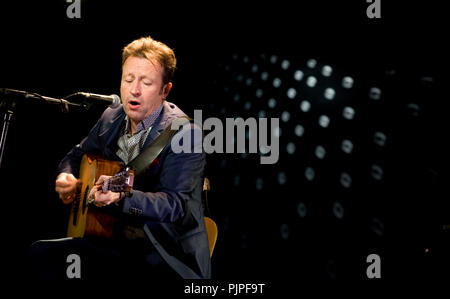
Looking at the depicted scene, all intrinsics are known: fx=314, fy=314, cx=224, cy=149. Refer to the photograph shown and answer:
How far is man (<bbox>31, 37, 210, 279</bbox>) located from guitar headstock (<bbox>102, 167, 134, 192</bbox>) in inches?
2.5

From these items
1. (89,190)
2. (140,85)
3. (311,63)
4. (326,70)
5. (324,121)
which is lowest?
(89,190)

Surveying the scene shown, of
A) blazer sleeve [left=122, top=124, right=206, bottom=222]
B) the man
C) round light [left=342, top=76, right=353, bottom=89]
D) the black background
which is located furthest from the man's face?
round light [left=342, top=76, right=353, bottom=89]

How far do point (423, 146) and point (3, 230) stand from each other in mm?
4037

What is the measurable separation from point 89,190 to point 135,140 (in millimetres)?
433

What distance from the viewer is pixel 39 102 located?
1.87 metres

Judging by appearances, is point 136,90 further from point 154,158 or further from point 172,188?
point 172,188

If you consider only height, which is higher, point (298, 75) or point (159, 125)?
point (298, 75)

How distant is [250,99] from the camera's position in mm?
4266

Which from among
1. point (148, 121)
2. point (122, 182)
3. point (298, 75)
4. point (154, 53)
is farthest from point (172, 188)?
point (298, 75)

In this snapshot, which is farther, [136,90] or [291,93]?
[291,93]

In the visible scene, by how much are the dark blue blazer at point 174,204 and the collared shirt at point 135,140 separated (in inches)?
3.8

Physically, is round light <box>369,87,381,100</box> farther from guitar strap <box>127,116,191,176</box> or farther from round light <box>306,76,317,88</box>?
guitar strap <box>127,116,191,176</box>

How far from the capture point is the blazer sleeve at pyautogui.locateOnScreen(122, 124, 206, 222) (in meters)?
1.70

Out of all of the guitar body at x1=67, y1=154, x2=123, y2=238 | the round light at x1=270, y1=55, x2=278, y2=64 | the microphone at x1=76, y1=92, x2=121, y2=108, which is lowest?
the guitar body at x1=67, y1=154, x2=123, y2=238
